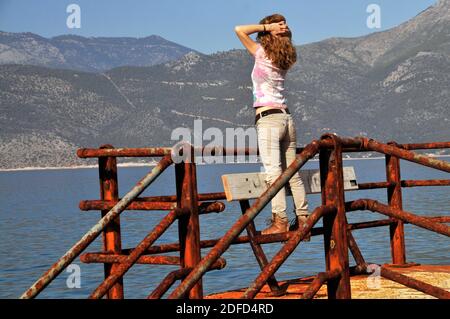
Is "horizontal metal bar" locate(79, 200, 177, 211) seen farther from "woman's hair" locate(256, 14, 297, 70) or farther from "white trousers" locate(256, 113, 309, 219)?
"woman's hair" locate(256, 14, 297, 70)

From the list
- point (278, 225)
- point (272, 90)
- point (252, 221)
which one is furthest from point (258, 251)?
point (252, 221)

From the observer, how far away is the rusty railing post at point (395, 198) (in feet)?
38.0

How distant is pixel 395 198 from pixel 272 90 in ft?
12.4

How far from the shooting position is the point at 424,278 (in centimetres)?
1034

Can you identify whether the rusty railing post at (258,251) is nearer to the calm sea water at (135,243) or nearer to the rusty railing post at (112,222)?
the rusty railing post at (112,222)

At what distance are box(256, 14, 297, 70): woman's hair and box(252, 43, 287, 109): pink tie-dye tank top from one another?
0.19 feet

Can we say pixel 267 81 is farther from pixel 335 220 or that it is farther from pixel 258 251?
pixel 335 220

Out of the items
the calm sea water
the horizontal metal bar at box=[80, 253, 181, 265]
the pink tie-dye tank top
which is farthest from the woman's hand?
the calm sea water

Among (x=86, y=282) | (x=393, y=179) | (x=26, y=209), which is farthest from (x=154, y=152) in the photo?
(x=26, y=209)

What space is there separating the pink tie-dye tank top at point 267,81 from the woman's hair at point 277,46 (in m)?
0.06

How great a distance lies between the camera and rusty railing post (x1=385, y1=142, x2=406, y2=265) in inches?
456

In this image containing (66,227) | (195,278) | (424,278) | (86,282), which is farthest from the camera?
(66,227)

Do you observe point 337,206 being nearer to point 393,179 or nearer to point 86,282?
point 393,179
